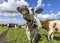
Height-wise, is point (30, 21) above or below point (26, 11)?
below

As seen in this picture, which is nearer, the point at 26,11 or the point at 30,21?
the point at 26,11

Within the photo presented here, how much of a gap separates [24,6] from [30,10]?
36 centimetres

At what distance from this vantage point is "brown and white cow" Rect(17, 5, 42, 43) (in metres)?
9.99

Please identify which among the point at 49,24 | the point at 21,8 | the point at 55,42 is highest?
the point at 21,8

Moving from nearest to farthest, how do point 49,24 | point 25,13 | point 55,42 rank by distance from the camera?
point 25,13, point 55,42, point 49,24

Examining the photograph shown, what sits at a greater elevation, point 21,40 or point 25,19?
point 25,19

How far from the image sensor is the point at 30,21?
10.3 meters

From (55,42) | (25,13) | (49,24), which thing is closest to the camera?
(25,13)

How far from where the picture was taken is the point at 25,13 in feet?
32.4

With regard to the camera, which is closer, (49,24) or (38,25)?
(38,25)

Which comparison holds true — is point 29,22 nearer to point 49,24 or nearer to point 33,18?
point 33,18

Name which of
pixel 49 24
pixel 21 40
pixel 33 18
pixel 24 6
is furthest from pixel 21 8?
pixel 49 24

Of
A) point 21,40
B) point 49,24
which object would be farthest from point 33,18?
point 49,24

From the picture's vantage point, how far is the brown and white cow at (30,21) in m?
9.99
